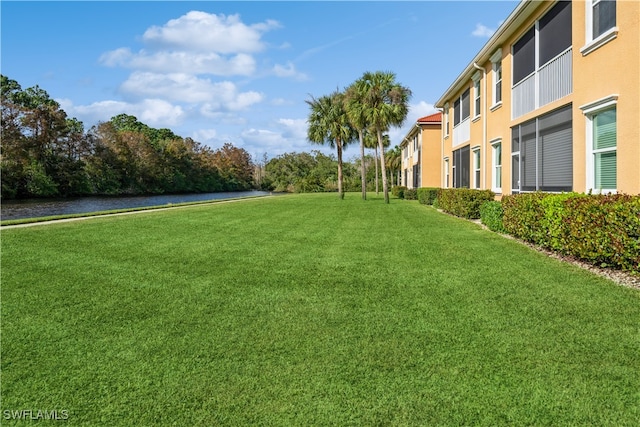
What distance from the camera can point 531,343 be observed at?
3514mm

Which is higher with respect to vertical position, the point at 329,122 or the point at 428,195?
the point at 329,122

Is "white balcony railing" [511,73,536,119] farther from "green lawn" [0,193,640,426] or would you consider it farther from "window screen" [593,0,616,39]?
"green lawn" [0,193,640,426]

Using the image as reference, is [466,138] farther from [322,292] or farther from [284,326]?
[284,326]

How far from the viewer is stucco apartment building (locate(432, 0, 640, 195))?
7.27 meters

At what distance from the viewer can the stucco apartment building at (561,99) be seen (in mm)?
7266

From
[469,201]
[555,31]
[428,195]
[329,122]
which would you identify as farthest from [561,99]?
[329,122]

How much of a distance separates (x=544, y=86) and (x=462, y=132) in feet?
26.8

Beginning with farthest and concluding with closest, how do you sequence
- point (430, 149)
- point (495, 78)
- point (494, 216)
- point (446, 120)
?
point (430, 149) < point (446, 120) < point (495, 78) < point (494, 216)

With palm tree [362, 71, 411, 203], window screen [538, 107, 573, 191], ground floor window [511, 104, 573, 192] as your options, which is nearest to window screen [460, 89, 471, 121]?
palm tree [362, 71, 411, 203]

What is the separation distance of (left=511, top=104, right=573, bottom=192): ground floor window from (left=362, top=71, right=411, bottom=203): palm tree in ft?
38.0

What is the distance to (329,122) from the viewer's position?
32719mm

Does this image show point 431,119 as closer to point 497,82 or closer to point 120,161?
point 497,82

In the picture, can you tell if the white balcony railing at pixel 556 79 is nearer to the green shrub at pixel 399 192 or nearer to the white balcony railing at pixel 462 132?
the white balcony railing at pixel 462 132

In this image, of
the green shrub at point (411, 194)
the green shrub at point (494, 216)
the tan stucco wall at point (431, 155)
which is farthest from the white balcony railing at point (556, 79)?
the green shrub at point (411, 194)
